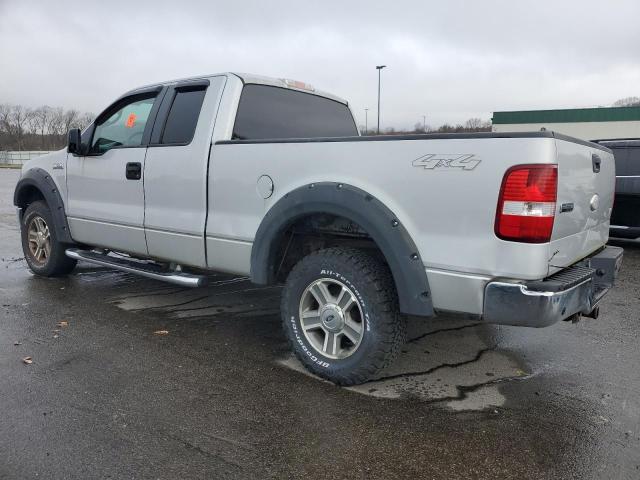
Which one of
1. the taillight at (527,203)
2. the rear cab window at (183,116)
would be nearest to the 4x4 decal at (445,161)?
the taillight at (527,203)

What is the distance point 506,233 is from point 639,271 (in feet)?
17.9

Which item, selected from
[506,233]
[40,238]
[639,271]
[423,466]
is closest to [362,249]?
[506,233]

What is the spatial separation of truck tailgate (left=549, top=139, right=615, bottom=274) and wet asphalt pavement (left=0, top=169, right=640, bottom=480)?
0.91 metres

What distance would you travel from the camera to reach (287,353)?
4.09 m

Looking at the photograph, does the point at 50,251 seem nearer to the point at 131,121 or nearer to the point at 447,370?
the point at 131,121

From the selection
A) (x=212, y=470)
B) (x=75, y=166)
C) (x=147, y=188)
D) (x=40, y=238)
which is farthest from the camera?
(x=40, y=238)

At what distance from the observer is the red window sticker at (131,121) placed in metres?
5.07

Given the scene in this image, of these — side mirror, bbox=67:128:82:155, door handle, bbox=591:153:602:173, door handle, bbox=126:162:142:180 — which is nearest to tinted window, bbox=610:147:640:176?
door handle, bbox=591:153:602:173

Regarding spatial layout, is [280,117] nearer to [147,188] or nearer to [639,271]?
[147,188]

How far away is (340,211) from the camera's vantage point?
3.31 metres

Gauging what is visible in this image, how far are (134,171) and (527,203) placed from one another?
338 cm

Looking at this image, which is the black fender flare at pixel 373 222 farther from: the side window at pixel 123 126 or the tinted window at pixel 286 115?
the side window at pixel 123 126

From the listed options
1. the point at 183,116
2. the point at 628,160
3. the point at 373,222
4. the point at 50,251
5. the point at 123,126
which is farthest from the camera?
the point at 628,160

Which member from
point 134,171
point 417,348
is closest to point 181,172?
point 134,171
